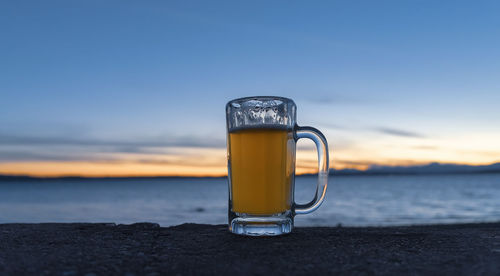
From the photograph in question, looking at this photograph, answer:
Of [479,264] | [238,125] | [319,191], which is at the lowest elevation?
[479,264]

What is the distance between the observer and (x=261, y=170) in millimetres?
1819

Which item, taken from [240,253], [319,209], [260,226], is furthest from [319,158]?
[319,209]

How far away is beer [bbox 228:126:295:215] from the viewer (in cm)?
181

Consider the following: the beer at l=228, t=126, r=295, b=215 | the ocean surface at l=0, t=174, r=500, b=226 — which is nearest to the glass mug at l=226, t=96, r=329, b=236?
the beer at l=228, t=126, r=295, b=215

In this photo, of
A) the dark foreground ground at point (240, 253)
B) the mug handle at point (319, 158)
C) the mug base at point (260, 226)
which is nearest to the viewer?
the dark foreground ground at point (240, 253)

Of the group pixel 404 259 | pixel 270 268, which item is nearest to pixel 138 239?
pixel 270 268

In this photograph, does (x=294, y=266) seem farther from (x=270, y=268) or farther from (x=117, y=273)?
(x=117, y=273)

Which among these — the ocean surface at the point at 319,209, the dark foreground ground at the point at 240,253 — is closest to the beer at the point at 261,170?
the dark foreground ground at the point at 240,253

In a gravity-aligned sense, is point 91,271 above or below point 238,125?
below

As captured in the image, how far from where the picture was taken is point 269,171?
1.82 meters

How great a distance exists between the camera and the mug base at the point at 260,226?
1780 mm

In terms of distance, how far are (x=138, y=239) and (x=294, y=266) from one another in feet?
2.74

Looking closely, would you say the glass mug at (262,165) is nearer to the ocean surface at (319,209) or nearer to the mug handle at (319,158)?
the mug handle at (319,158)

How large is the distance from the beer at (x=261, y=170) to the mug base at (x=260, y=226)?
32 millimetres
